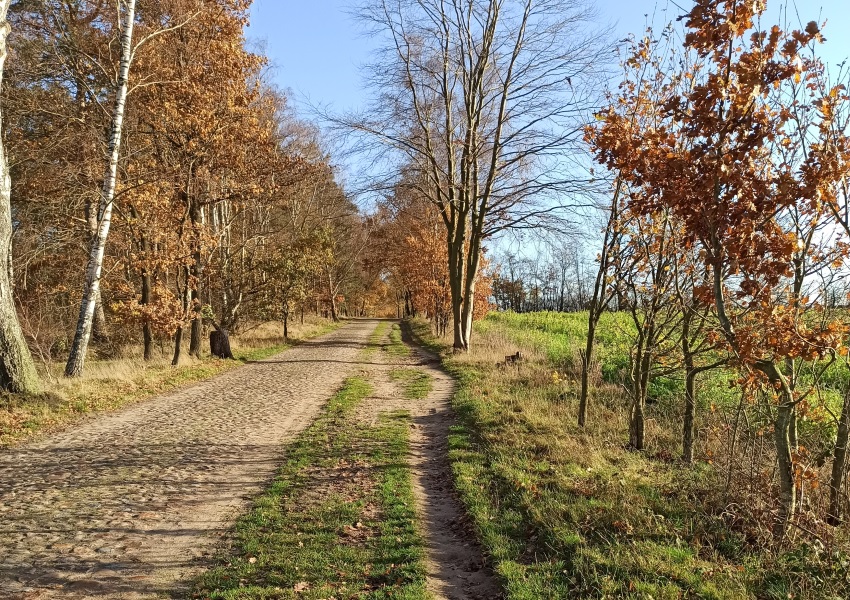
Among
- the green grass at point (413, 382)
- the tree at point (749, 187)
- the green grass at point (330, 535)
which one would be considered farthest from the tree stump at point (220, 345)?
the tree at point (749, 187)

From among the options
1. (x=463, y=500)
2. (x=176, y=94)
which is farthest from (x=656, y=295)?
(x=176, y=94)

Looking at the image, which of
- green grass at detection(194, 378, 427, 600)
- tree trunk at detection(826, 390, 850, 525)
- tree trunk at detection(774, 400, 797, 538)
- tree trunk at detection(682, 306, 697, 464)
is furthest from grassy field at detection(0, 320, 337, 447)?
tree trunk at detection(826, 390, 850, 525)

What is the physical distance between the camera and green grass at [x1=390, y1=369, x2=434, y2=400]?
1287cm

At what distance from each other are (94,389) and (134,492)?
19.6ft

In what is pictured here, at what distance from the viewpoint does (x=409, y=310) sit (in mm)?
63531

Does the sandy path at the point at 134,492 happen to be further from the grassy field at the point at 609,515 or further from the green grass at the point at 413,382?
the grassy field at the point at 609,515

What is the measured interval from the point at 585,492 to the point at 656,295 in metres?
2.68

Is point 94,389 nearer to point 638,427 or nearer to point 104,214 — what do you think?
point 104,214

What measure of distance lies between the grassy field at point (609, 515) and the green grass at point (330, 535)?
0.82 meters

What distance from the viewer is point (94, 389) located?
11133 mm

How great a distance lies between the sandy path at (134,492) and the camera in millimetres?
4453

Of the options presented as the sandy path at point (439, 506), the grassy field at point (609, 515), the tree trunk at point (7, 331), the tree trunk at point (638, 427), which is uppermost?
the tree trunk at point (7, 331)

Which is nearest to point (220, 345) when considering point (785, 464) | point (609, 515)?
point (609, 515)

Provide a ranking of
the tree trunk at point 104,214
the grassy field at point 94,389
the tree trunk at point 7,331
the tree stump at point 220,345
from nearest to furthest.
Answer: the grassy field at point 94,389 → the tree trunk at point 7,331 → the tree trunk at point 104,214 → the tree stump at point 220,345
